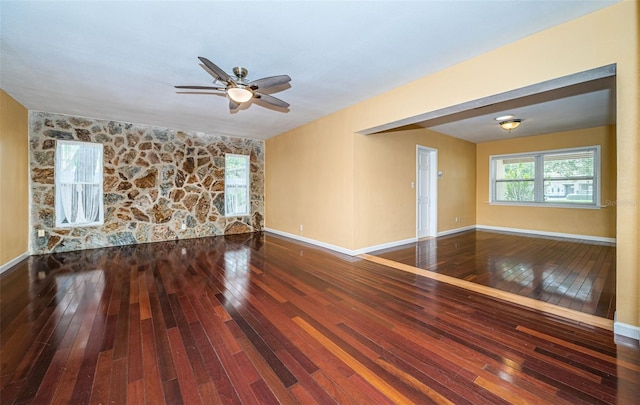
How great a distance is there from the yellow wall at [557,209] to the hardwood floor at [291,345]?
17.3ft

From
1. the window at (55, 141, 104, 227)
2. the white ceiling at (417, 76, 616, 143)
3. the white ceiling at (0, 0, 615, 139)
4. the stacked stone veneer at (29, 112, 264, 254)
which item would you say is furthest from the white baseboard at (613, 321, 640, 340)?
the window at (55, 141, 104, 227)

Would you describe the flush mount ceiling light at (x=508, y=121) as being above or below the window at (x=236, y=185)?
above

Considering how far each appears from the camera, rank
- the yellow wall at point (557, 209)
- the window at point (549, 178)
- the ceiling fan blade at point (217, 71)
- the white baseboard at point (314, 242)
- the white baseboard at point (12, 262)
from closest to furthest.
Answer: the ceiling fan blade at point (217, 71) → the white baseboard at point (12, 262) → the white baseboard at point (314, 242) → the yellow wall at point (557, 209) → the window at point (549, 178)

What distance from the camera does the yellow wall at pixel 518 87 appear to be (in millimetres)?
1992

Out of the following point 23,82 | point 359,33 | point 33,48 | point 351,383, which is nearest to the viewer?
point 351,383

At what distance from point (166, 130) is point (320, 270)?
15.8ft

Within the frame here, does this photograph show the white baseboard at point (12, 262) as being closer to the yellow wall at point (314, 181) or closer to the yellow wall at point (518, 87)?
the yellow wall at point (314, 181)

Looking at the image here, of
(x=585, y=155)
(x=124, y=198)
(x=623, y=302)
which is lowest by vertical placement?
(x=623, y=302)

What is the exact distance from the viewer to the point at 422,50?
2.66 m

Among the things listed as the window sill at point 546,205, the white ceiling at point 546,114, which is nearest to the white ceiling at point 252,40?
the white ceiling at point 546,114

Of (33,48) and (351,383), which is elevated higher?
(33,48)

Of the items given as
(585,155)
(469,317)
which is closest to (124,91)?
(469,317)

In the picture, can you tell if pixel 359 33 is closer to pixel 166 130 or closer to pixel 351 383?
pixel 351 383

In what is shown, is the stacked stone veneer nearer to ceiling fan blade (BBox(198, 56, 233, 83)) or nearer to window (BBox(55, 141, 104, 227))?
window (BBox(55, 141, 104, 227))
